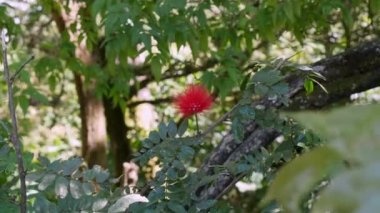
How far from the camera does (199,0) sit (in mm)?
2066

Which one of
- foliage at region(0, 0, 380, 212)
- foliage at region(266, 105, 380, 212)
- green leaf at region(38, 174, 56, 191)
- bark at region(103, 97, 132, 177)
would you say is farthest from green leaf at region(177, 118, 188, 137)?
bark at region(103, 97, 132, 177)

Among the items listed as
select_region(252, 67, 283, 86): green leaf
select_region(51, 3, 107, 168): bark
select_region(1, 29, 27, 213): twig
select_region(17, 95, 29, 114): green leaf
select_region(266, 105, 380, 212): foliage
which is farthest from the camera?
select_region(51, 3, 107, 168): bark

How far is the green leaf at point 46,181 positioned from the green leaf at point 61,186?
1 cm

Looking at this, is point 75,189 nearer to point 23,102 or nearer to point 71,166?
point 71,166

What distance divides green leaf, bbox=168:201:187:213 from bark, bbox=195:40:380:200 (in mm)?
552

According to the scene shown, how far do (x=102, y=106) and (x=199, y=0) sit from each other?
6.37ft

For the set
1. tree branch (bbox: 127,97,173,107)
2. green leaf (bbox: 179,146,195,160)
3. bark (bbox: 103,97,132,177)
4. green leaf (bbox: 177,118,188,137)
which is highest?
tree branch (bbox: 127,97,173,107)

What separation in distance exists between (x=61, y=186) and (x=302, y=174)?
2.60 feet

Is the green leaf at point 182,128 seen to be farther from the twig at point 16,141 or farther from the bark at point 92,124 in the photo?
the bark at point 92,124

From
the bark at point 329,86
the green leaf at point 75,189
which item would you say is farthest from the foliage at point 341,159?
the bark at point 329,86

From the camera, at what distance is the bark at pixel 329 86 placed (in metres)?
1.66

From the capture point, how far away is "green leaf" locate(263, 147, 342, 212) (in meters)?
0.34

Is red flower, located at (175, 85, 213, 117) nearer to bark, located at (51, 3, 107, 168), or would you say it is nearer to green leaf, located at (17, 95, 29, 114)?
green leaf, located at (17, 95, 29, 114)

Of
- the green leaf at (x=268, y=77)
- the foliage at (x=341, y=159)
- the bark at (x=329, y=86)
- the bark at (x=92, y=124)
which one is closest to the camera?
the foliage at (x=341, y=159)
